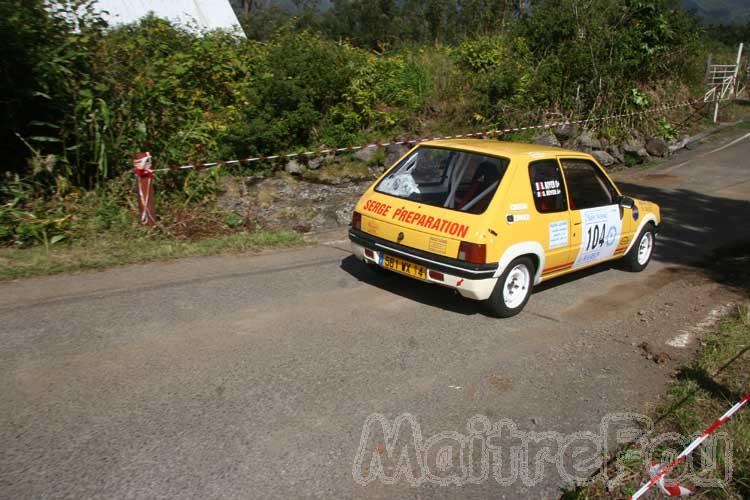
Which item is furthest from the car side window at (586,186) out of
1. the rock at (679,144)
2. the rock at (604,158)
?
the rock at (679,144)

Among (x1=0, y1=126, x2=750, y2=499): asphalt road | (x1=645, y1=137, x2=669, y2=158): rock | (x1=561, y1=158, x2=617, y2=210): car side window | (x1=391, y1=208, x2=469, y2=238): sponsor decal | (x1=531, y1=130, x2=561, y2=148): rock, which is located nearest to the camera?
(x1=0, y1=126, x2=750, y2=499): asphalt road

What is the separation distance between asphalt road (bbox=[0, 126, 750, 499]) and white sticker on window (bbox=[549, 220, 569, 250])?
70 centimetres

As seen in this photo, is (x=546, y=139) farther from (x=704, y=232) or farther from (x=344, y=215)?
(x=344, y=215)

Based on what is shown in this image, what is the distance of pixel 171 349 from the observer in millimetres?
Result: 5281

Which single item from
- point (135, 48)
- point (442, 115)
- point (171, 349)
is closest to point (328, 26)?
point (442, 115)

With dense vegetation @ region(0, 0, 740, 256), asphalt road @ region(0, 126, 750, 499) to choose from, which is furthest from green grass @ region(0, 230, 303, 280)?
dense vegetation @ region(0, 0, 740, 256)

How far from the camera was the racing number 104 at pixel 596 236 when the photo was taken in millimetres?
7328

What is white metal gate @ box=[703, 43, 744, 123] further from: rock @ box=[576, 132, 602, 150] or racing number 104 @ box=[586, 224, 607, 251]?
racing number 104 @ box=[586, 224, 607, 251]

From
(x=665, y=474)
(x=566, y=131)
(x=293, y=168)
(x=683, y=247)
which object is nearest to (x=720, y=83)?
(x=566, y=131)

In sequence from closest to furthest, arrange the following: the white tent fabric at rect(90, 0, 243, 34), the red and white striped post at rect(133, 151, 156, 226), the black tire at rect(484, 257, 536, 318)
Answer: the black tire at rect(484, 257, 536, 318) < the red and white striped post at rect(133, 151, 156, 226) < the white tent fabric at rect(90, 0, 243, 34)

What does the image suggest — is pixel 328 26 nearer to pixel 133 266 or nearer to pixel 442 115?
pixel 442 115

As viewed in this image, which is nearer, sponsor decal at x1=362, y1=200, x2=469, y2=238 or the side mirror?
sponsor decal at x1=362, y1=200, x2=469, y2=238

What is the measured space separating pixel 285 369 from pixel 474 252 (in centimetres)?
211

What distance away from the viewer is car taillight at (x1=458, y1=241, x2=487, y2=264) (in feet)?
19.5
